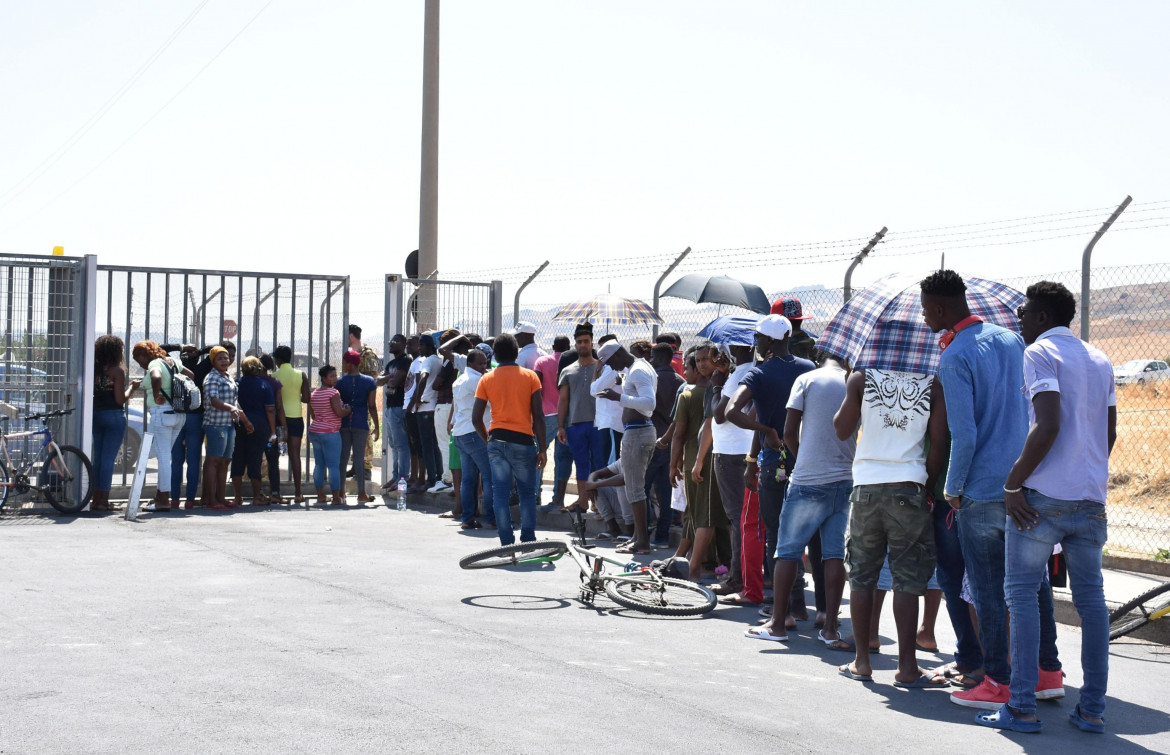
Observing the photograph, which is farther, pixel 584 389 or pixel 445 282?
pixel 445 282

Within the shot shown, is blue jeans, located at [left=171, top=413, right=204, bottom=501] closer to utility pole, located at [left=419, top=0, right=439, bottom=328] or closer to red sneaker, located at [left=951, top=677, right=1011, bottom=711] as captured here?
utility pole, located at [left=419, top=0, right=439, bottom=328]

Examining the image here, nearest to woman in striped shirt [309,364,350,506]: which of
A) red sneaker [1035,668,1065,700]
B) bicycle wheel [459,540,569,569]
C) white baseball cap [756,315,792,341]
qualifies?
bicycle wheel [459,540,569,569]

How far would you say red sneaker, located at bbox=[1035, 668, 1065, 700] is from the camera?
235 inches

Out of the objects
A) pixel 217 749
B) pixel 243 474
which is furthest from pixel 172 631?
pixel 243 474

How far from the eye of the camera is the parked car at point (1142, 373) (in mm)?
13600

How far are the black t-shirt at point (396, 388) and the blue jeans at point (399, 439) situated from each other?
0.08m

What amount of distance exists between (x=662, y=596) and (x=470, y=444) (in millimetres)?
4265

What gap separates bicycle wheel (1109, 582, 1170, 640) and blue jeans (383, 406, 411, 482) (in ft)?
31.4

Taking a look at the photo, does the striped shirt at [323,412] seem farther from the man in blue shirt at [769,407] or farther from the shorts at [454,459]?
the man in blue shirt at [769,407]

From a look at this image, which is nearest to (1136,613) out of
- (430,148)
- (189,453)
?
(189,453)

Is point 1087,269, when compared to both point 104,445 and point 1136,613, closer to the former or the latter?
point 1136,613

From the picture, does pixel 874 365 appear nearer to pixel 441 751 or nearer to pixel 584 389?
pixel 441 751

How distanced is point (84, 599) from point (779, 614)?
4.52 meters

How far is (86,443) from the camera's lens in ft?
44.7
